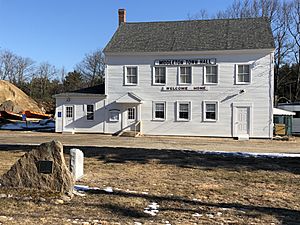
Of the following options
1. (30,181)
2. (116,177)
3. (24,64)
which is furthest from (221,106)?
(24,64)

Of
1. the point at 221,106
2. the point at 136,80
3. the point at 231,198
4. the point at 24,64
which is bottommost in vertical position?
the point at 231,198

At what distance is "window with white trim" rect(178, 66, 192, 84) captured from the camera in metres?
29.5

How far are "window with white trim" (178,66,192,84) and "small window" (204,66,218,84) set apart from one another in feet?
4.15

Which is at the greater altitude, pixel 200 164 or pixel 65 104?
pixel 65 104

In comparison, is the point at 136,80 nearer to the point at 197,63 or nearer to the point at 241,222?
the point at 197,63

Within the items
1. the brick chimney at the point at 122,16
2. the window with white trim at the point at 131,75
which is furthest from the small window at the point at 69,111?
the brick chimney at the point at 122,16

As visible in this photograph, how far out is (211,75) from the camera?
29078mm

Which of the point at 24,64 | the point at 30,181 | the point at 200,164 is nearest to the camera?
the point at 30,181

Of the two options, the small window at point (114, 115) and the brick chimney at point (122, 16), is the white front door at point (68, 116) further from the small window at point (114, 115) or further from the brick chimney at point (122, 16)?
the brick chimney at point (122, 16)

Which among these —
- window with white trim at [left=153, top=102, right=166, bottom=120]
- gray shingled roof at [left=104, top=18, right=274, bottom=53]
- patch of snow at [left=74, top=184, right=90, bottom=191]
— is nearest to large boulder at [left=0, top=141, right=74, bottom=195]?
patch of snow at [left=74, top=184, right=90, bottom=191]

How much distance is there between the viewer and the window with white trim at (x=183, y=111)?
96.7 feet

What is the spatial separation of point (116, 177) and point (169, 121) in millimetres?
20501

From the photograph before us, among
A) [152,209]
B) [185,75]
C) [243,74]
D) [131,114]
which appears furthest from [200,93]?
[152,209]

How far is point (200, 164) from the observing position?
37.9 ft
